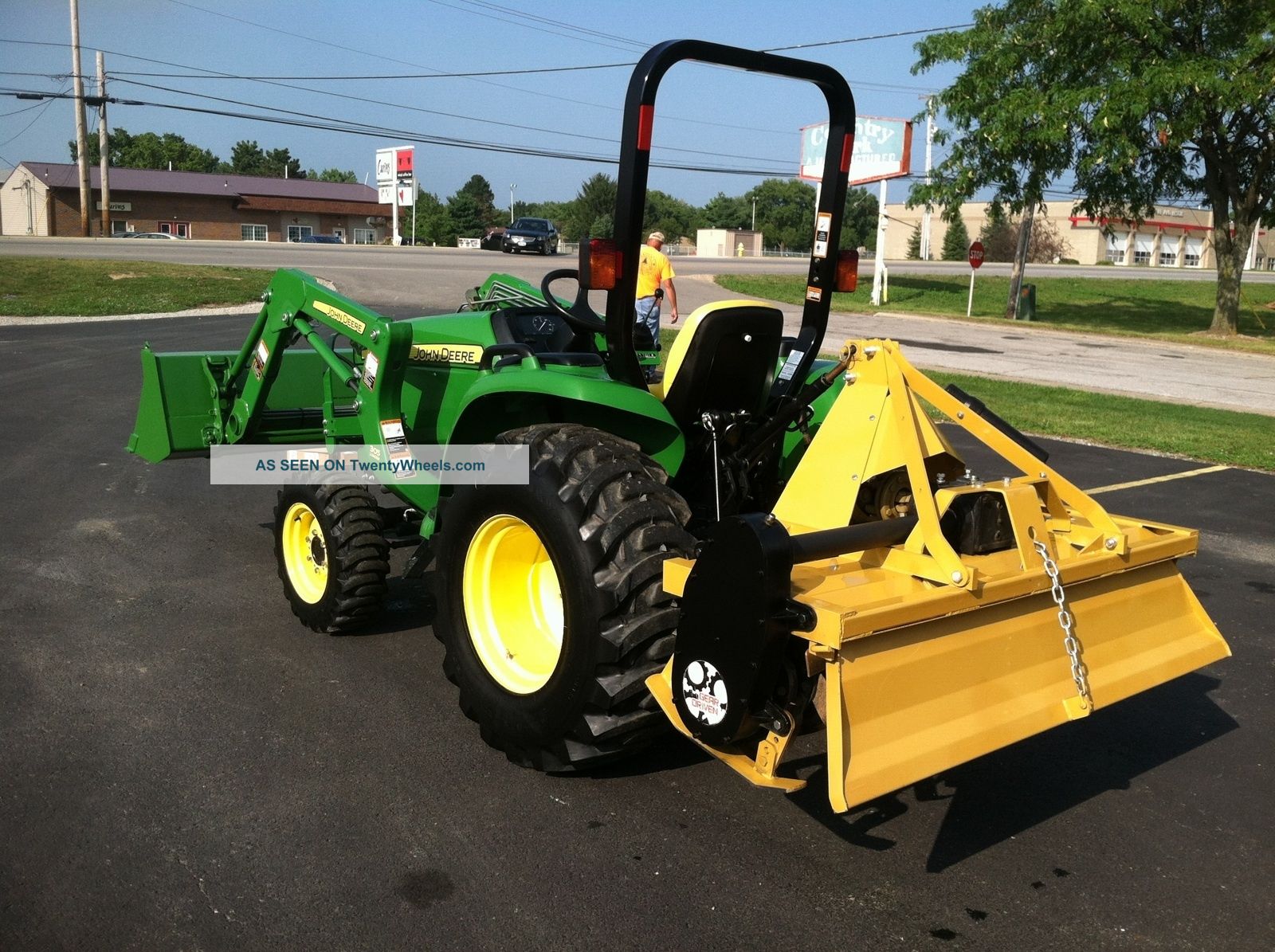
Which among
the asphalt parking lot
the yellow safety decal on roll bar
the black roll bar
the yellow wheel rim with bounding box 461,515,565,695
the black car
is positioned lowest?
the asphalt parking lot

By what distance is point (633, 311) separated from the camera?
13.0 feet

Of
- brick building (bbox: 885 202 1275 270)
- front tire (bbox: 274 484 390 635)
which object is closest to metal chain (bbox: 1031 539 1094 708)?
front tire (bbox: 274 484 390 635)

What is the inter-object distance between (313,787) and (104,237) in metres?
46.6

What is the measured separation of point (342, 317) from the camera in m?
5.42

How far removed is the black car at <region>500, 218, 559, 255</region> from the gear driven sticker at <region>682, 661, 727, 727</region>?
129ft

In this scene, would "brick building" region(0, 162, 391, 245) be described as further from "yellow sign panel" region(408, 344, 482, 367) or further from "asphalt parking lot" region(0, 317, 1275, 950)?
"asphalt parking lot" region(0, 317, 1275, 950)

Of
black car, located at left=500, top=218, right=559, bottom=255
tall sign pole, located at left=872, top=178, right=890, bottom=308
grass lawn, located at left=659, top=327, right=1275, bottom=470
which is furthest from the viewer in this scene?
black car, located at left=500, top=218, right=559, bottom=255

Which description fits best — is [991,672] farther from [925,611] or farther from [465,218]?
[465,218]

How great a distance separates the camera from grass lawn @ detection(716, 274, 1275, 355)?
2834cm

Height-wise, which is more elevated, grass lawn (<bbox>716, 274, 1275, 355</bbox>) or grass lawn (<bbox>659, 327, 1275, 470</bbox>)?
grass lawn (<bbox>716, 274, 1275, 355</bbox>)

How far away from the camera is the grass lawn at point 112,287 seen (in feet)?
70.6

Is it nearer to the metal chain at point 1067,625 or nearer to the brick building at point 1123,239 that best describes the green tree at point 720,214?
the brick building at point 1123,239

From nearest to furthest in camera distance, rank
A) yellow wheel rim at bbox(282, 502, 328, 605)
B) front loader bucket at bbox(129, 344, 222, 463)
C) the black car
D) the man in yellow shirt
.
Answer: yellow wheel rim at bbox(282, 502, 328, 605)
front loader bucket at bbox(129, 344, 222, 463)
the man in yellow shirt
the black car

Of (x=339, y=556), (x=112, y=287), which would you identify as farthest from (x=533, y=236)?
(x=339, y=556)
